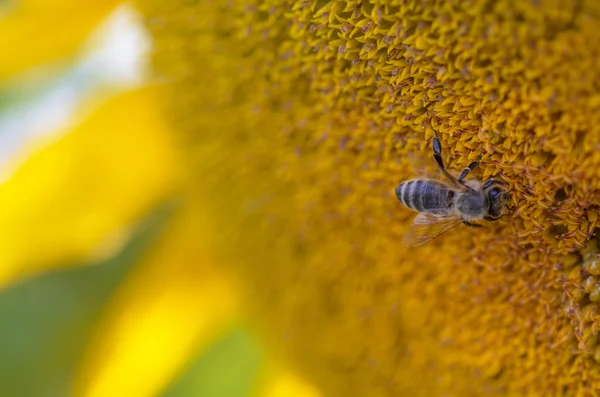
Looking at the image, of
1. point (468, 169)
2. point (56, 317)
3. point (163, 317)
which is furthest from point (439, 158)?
point (56, 317)

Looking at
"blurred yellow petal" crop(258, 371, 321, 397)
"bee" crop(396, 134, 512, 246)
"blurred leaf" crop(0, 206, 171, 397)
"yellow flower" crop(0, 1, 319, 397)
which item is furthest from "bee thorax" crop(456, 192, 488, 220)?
"blurred leaf" crop(0, 206, 171, 397)

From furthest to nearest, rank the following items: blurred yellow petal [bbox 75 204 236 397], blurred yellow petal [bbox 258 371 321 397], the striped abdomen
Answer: blurred yellow petal [bbox 75 204 236 397]
blurred yellow petal [bbox 258 371 321 397]
the striped abdomen

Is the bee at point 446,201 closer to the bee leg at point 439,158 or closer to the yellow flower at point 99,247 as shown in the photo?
the bee leg at point 439,158

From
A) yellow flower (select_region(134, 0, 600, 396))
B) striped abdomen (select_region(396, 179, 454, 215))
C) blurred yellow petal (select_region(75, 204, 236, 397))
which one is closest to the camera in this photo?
yellow flower (select_region(134, 0, 600, 396))

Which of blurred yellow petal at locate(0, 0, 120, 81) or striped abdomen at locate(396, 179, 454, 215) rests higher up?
blurred yellow petal at locate(0, 0, 120, 81)

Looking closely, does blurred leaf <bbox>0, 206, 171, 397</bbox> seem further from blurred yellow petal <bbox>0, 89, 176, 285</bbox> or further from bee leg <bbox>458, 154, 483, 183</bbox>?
bee leg <bbox>458, 154, 483, 183</bbox>
